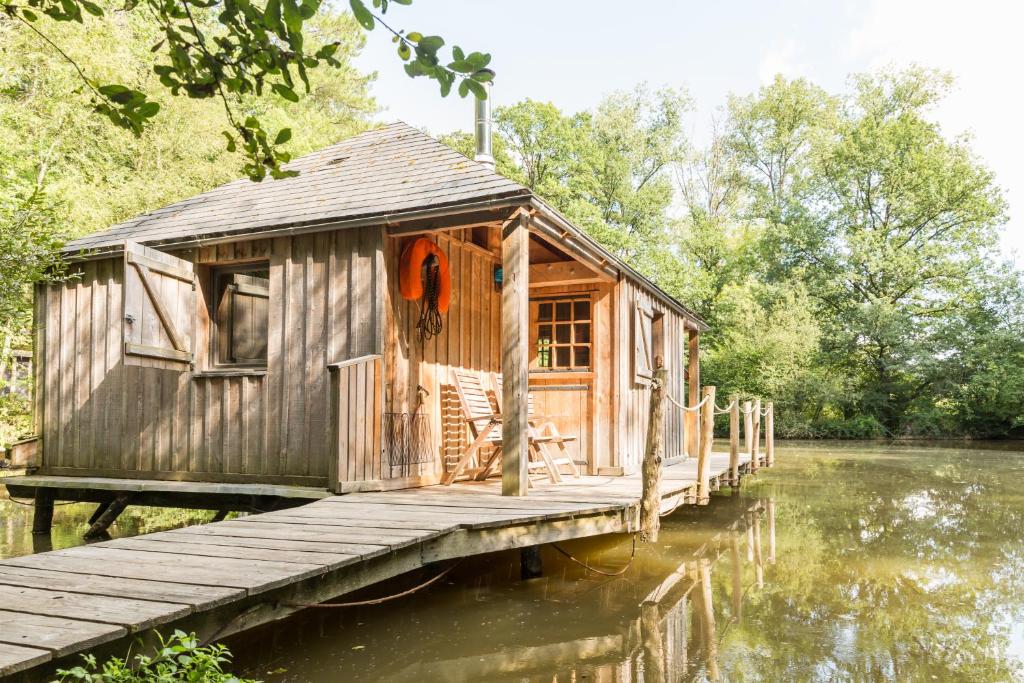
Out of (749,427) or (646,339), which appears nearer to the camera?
(646,339)

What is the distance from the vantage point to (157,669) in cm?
272

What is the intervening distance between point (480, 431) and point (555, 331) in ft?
7.08

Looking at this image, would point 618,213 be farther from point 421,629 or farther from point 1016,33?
point 421,629

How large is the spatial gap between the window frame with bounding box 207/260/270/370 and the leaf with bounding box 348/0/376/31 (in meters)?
5.68

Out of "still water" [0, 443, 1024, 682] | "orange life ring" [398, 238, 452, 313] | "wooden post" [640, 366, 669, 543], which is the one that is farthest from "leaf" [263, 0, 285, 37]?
"orange life ring" [398, 238, 452, 313]

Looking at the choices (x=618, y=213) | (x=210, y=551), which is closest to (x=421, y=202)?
(x=210, y=551)

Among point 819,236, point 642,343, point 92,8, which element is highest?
point 819,236

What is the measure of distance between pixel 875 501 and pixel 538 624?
8.03m

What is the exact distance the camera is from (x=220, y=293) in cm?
757

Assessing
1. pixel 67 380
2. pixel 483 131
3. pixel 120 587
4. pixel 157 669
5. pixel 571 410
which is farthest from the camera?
pixel 571 410

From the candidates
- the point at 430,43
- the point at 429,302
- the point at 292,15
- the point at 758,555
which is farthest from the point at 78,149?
the point at 430,43

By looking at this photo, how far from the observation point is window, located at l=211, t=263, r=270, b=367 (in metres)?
7.46

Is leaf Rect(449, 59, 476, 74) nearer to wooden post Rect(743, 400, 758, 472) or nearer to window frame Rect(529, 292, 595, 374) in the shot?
window frame Rect(529, 292, 595, 374)

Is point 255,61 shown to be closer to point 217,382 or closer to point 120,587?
point 120,587
